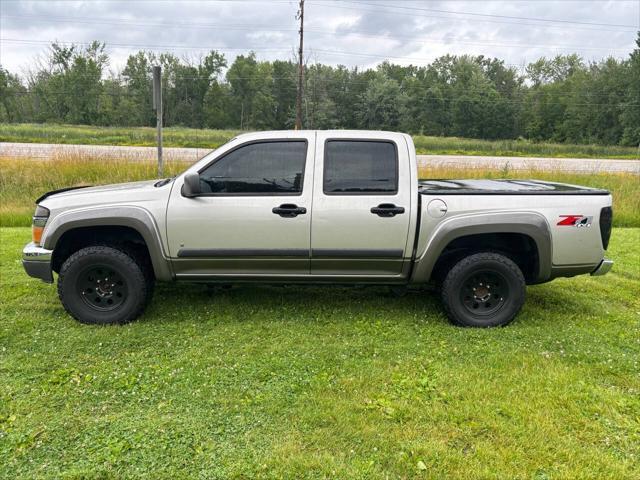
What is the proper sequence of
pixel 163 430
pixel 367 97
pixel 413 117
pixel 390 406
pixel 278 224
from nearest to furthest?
pixel 163 430 → pixel 390 406 → pixel 278 224 → pixel 367 97 → pixel 413 117

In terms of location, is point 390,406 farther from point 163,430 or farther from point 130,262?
point 130,262

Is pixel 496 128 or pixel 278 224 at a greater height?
pixel 496 128

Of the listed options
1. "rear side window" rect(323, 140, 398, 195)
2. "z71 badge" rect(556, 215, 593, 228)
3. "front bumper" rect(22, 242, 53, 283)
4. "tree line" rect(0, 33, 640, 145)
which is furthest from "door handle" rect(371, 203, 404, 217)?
"tree line" rect(0, 33, 640, 145)

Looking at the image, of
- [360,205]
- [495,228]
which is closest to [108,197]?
[360,205]

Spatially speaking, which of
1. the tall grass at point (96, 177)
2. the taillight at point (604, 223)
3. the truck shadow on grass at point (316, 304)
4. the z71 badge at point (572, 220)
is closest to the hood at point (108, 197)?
the truck shadow on grass at point (316, 304)

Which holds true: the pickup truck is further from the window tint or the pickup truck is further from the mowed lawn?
the mowed lawn

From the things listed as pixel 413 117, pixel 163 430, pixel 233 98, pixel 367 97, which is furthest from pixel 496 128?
pixel 163 430

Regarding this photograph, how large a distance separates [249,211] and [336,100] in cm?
5701

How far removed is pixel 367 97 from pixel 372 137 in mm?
55525

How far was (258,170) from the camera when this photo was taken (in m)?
Answer: 4.05

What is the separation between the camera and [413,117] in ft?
203

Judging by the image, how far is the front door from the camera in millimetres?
3961

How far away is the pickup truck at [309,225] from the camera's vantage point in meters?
3.97

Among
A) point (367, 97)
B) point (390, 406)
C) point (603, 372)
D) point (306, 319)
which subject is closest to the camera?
point (390, 406)
